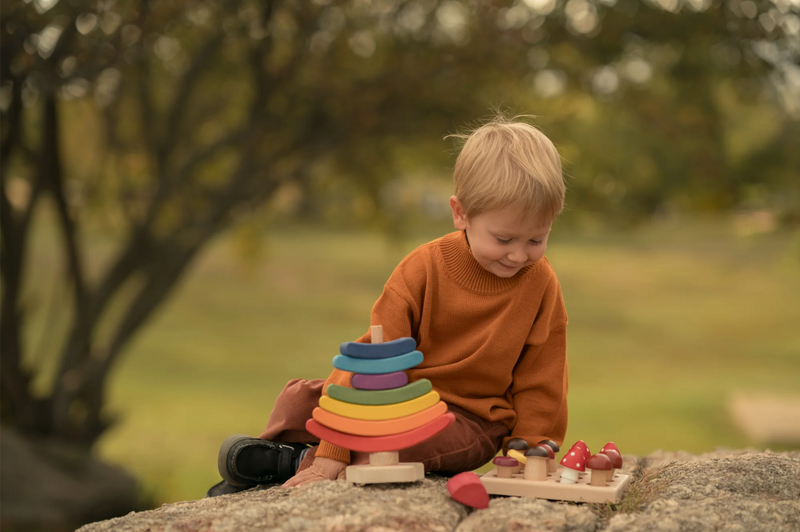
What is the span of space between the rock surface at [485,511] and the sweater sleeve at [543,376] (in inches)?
14.1

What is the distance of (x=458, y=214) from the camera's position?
2.73m

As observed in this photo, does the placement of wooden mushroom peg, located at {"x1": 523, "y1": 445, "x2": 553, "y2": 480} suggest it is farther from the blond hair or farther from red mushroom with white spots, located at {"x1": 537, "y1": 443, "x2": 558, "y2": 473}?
the blond hair

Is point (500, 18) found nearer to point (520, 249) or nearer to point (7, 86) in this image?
point (7, 86)

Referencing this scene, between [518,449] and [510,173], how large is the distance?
909 mm

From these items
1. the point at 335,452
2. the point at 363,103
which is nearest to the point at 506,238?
the point at 335,452

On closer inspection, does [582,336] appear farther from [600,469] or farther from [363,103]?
[600,469]

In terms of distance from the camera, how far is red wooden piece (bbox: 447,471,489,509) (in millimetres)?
2332

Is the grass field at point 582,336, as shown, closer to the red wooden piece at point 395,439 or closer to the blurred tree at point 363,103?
the blurred tree at point 363,103

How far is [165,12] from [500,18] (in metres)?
2.81

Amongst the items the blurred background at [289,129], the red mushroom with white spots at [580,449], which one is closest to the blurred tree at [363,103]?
the blurred background at [289,129]

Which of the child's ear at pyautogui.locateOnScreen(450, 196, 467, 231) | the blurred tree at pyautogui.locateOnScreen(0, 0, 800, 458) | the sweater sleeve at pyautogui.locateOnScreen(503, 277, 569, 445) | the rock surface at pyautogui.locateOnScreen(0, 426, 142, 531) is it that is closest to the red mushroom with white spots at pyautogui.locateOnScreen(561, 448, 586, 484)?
the sweater sleeve at pyautogui.locateOnScreen(503, 277, 569, 445)

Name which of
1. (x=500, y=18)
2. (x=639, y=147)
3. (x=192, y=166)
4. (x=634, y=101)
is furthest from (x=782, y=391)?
(x=192, y=166)

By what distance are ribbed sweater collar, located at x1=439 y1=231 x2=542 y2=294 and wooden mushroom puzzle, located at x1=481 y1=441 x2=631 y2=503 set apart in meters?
0.55

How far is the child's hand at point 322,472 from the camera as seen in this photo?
262 centimetres
